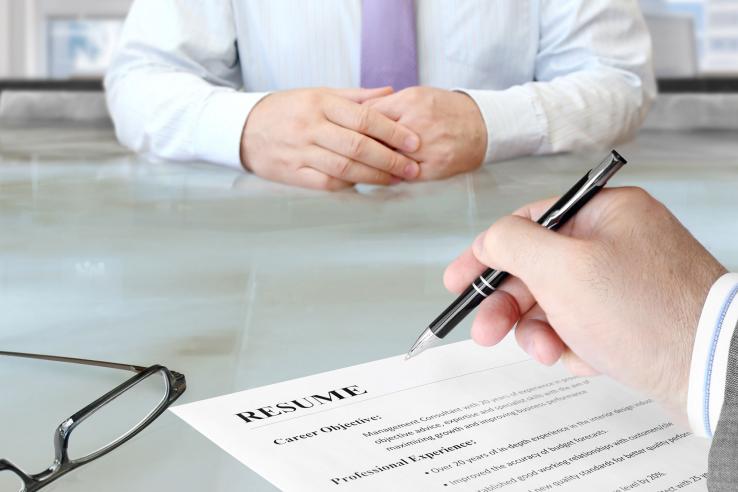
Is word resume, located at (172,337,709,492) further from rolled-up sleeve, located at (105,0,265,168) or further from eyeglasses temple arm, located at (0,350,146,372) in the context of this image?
rolled-up sleeve, located at (105,0,265,168)

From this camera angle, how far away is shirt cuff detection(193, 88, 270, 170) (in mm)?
1180

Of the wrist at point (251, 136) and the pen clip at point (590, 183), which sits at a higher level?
the pen clip at point (590, 183)

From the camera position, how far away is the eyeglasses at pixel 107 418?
419 millimetres

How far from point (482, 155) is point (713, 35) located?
4451 mm

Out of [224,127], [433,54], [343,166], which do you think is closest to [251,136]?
[224,127]

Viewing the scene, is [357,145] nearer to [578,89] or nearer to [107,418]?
[578,89]

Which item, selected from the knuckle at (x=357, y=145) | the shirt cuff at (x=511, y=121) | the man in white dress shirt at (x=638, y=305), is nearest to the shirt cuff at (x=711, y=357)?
the man in white dress shirt at (x=638, y=305)

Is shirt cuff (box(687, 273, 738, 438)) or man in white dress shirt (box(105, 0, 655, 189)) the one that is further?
man in white dress shirt (box(105, 0, 655, 189))

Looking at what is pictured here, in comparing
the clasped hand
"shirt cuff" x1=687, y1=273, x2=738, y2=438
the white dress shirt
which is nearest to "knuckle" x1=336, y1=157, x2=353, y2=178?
the clasped hand

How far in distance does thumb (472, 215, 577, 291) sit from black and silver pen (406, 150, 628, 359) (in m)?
0.02

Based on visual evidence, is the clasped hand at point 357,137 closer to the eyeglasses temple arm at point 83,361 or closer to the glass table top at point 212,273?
the glass table top at point 212,273

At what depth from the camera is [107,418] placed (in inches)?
18.8

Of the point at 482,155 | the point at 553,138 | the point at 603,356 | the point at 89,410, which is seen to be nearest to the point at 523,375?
the point at 603,356

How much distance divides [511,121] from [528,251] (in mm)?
731
